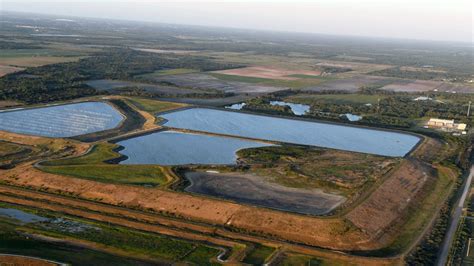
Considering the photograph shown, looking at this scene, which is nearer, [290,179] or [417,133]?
[290,179]

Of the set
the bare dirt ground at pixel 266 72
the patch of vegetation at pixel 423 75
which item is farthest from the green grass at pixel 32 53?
the patch of vegetation at pixel 423 75

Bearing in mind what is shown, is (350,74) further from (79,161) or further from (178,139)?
(79,161)

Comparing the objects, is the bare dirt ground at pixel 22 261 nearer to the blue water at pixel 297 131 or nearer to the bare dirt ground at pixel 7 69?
the blue water at pixel 297 131

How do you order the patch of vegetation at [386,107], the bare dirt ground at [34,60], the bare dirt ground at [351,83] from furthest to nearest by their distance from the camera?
the bare dirt ground at [34,60] < the bare dirt ground at [351,83] < the patch of vegetation at [386,107]

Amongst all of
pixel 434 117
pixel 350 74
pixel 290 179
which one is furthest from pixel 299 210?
pixel 350 74

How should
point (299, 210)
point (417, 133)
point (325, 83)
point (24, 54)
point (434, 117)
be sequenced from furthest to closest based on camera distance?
point (24, 54), point (325, 83), point (434, 117), point (417, 133), point (299, 210)

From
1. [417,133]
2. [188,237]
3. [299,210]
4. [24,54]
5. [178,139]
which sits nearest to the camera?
[188,237]
